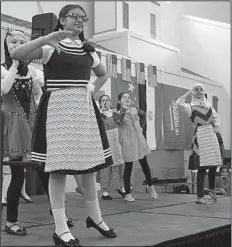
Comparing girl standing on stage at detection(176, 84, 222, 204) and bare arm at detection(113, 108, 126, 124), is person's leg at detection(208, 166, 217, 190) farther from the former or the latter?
bare arm at detection(113, 108, 126, 124)

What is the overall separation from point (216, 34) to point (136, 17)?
173 cm

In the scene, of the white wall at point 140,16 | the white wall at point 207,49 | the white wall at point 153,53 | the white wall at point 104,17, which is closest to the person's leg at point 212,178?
the white wall at point 153,53

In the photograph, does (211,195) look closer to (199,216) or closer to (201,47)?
(199,216)

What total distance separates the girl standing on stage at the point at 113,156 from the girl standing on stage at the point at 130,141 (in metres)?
0.07

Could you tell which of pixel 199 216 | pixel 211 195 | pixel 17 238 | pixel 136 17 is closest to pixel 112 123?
pixel 211 195

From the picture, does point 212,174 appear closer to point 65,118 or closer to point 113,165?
point 113,165

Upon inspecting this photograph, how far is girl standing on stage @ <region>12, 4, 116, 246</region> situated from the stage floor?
0.24 meters

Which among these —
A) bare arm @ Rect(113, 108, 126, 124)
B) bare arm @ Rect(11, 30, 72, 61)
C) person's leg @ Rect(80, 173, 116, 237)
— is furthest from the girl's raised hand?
bare arm @ Rect(113, 108, 126, 124)

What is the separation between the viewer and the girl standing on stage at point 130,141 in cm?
357

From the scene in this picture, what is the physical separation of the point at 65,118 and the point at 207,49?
7046 millimetres

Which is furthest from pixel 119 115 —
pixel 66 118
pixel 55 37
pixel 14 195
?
pixel 55 37

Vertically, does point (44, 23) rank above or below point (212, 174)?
above

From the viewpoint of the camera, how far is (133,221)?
7.47 ft

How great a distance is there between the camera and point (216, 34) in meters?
8.23
